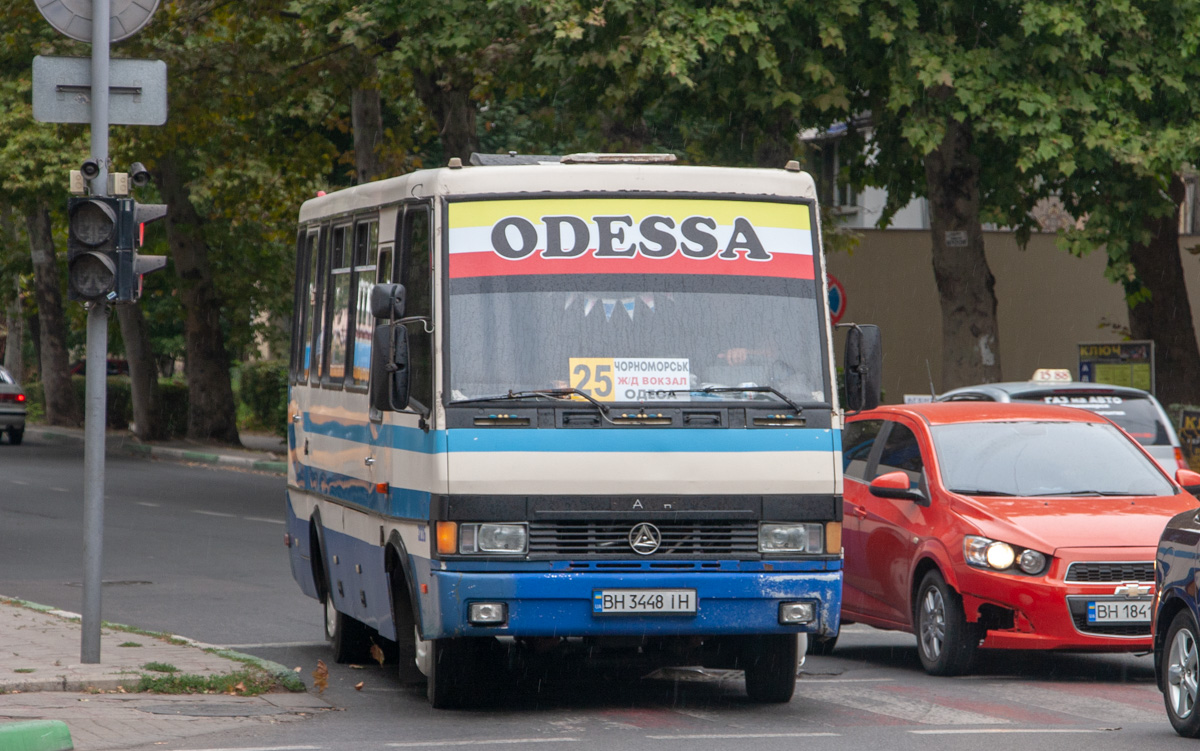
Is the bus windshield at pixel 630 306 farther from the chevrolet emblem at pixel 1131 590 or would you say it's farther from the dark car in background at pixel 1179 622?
the chevrolet emblem at pixel 1131 590

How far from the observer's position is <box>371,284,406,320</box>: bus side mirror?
8.77m

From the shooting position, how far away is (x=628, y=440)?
865cm

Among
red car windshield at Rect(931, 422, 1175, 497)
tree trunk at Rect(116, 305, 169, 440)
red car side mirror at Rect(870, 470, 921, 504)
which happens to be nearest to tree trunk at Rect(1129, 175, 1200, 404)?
red car windshield at Rect(931, 422, 1175, 497)

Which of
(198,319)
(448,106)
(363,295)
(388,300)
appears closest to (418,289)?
(388,300)

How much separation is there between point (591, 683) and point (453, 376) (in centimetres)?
251

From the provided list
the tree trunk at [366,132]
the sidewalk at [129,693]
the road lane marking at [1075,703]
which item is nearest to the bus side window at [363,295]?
the sidewalk at [129,693]

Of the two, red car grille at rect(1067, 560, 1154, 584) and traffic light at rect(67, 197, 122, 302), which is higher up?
traffic light at rect(67, 197, 122, 302)

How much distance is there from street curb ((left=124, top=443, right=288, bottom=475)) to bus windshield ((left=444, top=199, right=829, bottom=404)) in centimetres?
2232

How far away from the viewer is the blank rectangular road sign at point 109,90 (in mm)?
10273

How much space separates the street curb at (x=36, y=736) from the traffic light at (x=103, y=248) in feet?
9.15

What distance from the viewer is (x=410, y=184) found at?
373 inches

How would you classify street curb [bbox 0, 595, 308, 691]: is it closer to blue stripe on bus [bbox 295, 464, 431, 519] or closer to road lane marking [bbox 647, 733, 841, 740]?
blue stripe on bus [bbox 295, 464, 431, 519]

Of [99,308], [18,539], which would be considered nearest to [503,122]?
[18,539]

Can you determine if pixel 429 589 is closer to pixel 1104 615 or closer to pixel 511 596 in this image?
pixel 511 596
